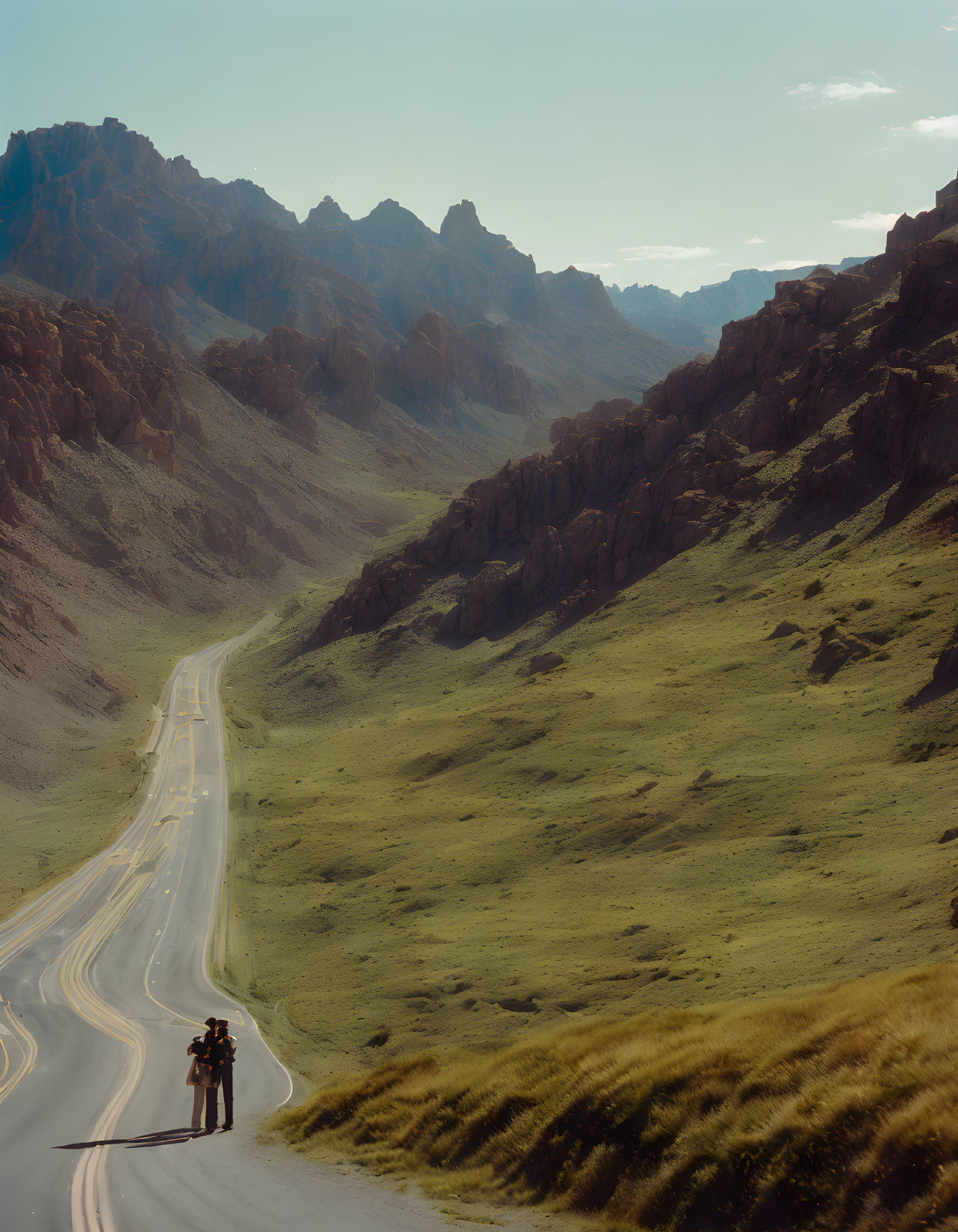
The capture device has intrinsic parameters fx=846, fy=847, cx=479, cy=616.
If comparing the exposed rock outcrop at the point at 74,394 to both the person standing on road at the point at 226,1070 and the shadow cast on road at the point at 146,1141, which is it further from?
the person standing on road at the point at 226,1070

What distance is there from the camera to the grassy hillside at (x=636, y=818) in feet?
95.1

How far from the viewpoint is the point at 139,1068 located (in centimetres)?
2814

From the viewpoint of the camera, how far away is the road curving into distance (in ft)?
52.2

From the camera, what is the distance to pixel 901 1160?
→ 11594 mm

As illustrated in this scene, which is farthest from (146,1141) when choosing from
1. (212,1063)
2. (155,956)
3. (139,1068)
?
(155,956)

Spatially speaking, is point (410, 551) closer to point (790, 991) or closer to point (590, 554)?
point (590, 554)

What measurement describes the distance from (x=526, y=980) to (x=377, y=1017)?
6.20m

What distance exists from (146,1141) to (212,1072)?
2023 millimetres

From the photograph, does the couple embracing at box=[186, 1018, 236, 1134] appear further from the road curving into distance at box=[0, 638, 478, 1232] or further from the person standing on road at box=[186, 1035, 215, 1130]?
the road curving into distance at box=[0, 638, 478, 1232]

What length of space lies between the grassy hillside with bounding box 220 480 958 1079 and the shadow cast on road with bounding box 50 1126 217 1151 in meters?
8.95

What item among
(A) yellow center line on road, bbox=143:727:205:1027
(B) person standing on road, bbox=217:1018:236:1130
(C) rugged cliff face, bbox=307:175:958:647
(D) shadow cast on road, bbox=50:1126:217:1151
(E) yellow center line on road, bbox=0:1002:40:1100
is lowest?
(A) yellow center line on road, bbox=143:727:205:1027

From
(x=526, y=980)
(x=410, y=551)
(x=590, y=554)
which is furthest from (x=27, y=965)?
(x=410, y=551)

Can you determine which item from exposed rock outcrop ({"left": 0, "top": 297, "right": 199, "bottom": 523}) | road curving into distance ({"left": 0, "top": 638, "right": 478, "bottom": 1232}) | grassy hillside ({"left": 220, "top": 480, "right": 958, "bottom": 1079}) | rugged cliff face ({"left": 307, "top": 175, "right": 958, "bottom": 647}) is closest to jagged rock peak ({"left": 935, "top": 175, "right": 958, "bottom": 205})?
rugged cliff face ({"left": 307, "top": 175, "right": 958, "bottom": 647})

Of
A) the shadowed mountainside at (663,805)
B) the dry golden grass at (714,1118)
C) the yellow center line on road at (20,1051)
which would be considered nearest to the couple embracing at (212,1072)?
the dry golden grass at (714,1118)
